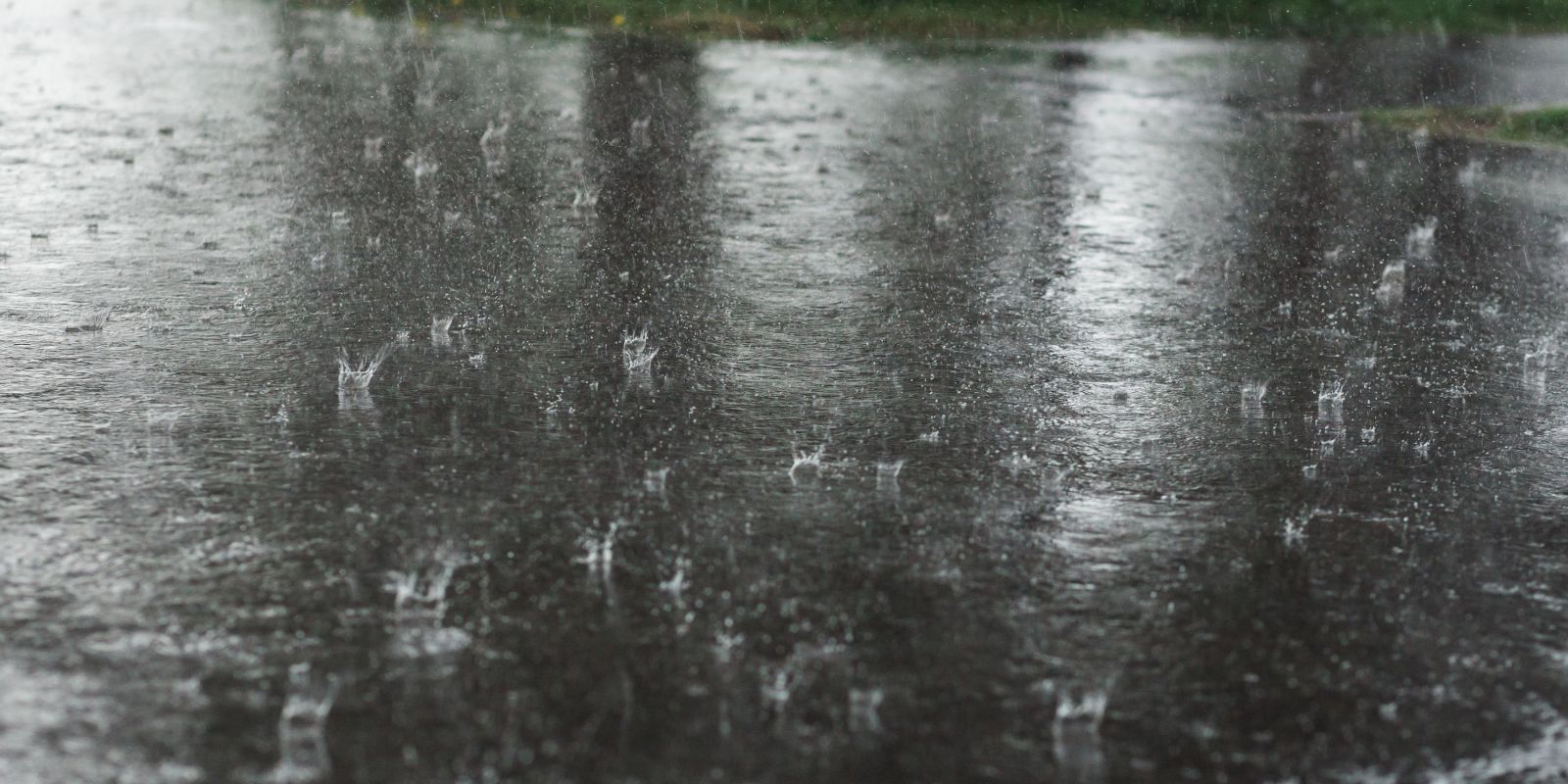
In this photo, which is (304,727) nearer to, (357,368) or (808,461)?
(808,461)

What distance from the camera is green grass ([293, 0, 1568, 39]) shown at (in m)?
16.9

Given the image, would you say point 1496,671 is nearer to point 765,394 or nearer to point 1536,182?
point 765,394

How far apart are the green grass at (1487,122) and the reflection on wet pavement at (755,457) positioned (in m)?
1.94

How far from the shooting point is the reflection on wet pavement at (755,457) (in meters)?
3.88

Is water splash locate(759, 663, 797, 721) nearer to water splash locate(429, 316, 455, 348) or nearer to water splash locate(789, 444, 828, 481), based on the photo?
water splash locate(789, 444, 828, 481)

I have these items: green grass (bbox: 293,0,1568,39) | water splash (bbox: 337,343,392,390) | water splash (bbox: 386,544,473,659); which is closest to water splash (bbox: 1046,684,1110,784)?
water splash (bbox: 386,544,473,659)

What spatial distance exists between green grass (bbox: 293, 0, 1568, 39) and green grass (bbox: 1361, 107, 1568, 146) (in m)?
5.02

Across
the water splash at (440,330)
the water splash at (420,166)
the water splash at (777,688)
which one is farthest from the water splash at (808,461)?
the water splash at (420,166)

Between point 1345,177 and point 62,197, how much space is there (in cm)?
774

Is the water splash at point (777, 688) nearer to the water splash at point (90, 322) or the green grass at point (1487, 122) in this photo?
the water splash at point (90, 322)

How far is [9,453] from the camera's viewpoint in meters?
5.27

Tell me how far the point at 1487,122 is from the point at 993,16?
629 centimetres

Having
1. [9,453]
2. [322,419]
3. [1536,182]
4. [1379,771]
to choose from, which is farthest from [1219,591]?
[1536,182]

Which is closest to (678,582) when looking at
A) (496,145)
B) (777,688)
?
(777,688)
